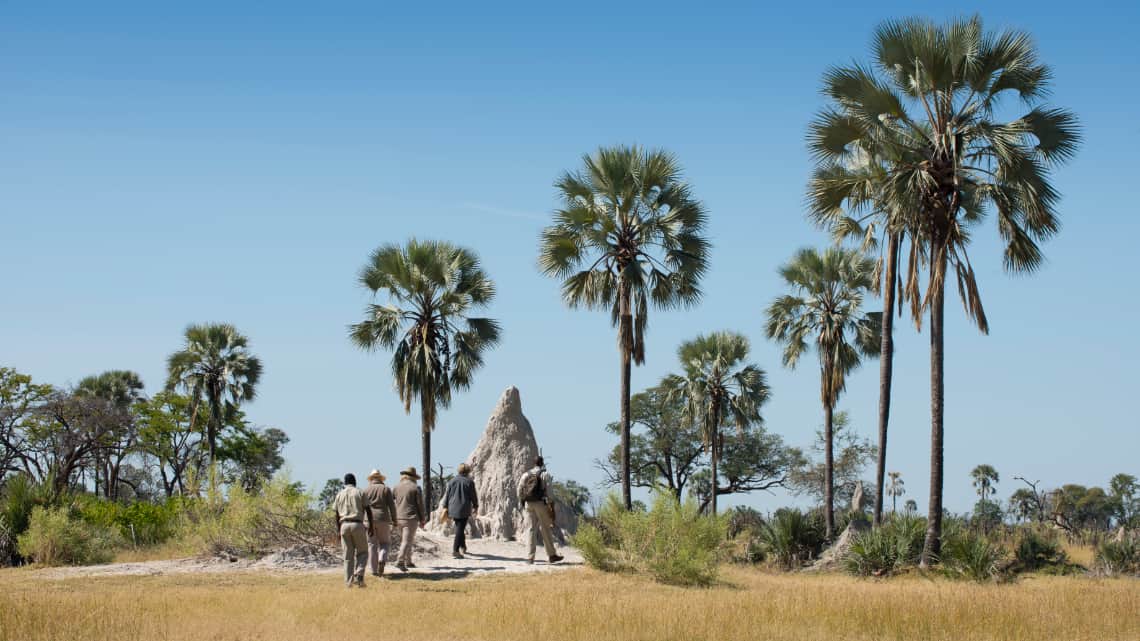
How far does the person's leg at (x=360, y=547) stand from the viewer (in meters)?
16.2

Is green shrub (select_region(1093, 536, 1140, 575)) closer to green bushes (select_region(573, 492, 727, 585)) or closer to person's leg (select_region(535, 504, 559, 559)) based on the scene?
green bushes (select_region(573, 492, 727, 585))

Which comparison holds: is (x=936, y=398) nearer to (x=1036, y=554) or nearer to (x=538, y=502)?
(x=1036, y=554)

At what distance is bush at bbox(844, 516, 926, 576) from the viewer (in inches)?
848

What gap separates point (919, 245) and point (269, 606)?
1428 cm

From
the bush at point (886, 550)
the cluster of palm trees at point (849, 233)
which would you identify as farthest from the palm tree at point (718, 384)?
the bush at point (886, 550)

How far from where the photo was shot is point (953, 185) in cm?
2119

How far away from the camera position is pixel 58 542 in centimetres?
2145

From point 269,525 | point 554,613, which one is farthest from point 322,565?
point 554,613

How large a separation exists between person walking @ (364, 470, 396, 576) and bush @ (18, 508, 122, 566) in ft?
26.6

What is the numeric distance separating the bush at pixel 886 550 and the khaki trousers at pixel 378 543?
10.1 metres

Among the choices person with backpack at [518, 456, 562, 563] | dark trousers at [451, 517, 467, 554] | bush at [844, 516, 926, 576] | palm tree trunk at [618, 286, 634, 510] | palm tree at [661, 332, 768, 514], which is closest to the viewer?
person with backpack at [518, 456, 562, 563]

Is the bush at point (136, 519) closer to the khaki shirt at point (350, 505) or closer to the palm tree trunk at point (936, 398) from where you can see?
the khaki shirt at point (350, 505)

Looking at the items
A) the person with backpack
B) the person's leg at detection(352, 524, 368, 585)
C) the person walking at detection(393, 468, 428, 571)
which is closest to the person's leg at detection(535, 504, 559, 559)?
the person with backpack

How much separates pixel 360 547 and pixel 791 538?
1315cm
